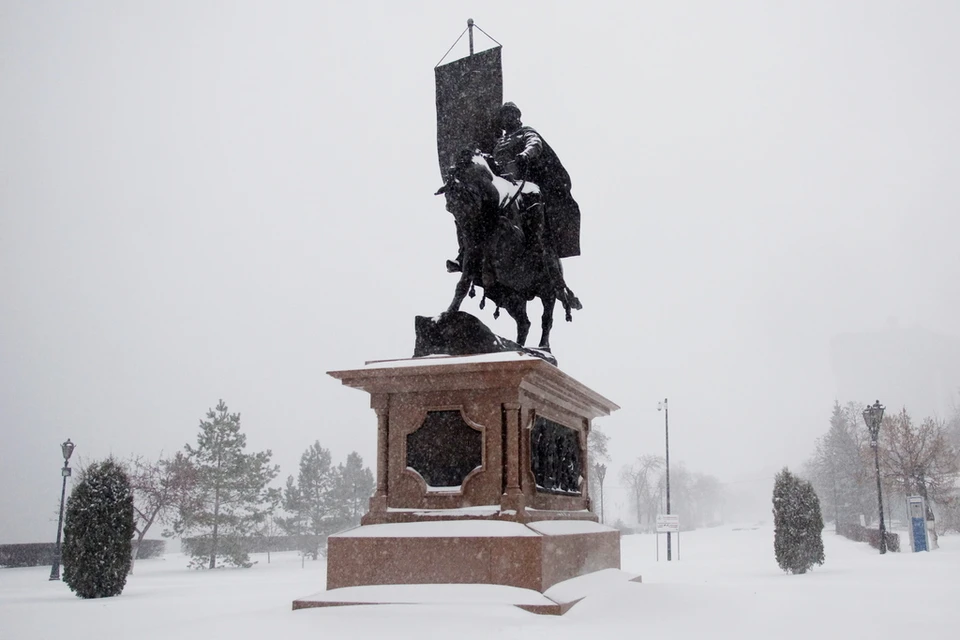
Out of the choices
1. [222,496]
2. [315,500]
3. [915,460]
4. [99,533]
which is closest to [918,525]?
[915,460]

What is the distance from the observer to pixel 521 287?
8.80 m

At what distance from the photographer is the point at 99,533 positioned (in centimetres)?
1639

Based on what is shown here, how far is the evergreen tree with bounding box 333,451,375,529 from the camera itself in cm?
5747

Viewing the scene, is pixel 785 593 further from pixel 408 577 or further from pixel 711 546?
pixel 711 546

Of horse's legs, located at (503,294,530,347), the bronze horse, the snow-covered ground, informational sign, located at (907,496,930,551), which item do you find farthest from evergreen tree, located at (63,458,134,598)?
informational sign, located at (907,496,930,551)

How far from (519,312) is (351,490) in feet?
177

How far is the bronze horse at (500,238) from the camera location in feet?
26.7

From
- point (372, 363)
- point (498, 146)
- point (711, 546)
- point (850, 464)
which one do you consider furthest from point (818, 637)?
point (850, 464)

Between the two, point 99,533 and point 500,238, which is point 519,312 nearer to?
point 500,238

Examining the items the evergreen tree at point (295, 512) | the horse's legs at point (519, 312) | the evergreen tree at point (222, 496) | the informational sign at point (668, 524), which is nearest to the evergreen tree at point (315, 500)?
the evergreen tree at point (295, 512)

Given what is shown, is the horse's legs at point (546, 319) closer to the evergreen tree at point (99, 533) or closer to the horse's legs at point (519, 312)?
the horse's legs at point (519, 312)

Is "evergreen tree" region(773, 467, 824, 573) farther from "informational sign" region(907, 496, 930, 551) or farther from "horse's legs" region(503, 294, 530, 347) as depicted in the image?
"horse's legs" region(503, 294, 530, 347)

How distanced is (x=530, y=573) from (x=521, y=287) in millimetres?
3431

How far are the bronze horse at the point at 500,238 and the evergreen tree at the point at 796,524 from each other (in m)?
14.9
